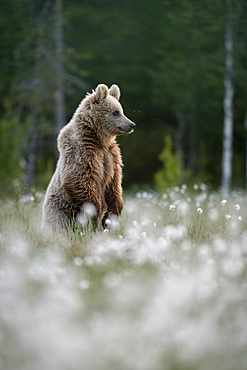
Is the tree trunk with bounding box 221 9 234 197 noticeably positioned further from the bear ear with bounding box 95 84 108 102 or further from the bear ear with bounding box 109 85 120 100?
the bear ear with bounding box 95 84 108 102

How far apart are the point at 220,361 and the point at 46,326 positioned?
3.16ft

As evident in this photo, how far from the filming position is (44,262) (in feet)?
10.8

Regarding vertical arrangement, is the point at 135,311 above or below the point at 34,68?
below

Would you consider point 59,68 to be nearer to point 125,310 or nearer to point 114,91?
point 114,91

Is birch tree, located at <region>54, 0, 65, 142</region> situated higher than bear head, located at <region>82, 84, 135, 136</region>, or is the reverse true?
birch tree, located at <region>54, 0, 65, 142</region>

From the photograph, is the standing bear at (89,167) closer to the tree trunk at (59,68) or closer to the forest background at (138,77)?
the forest background at (138,77)

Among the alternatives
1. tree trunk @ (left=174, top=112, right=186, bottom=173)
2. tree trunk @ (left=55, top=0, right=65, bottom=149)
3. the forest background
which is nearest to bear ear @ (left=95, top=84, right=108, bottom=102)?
the forest background

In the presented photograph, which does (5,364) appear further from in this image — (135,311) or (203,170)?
(203,170)

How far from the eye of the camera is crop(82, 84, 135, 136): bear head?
516 centimetres

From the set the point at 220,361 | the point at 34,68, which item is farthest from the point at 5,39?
the point at 220,361

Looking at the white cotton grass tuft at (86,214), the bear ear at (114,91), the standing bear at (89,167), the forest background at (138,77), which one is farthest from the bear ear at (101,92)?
the forest background at (138,77)

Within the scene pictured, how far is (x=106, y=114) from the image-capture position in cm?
521

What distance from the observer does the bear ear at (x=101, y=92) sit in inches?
201

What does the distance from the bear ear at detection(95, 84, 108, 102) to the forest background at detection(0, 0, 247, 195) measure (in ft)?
16.5
